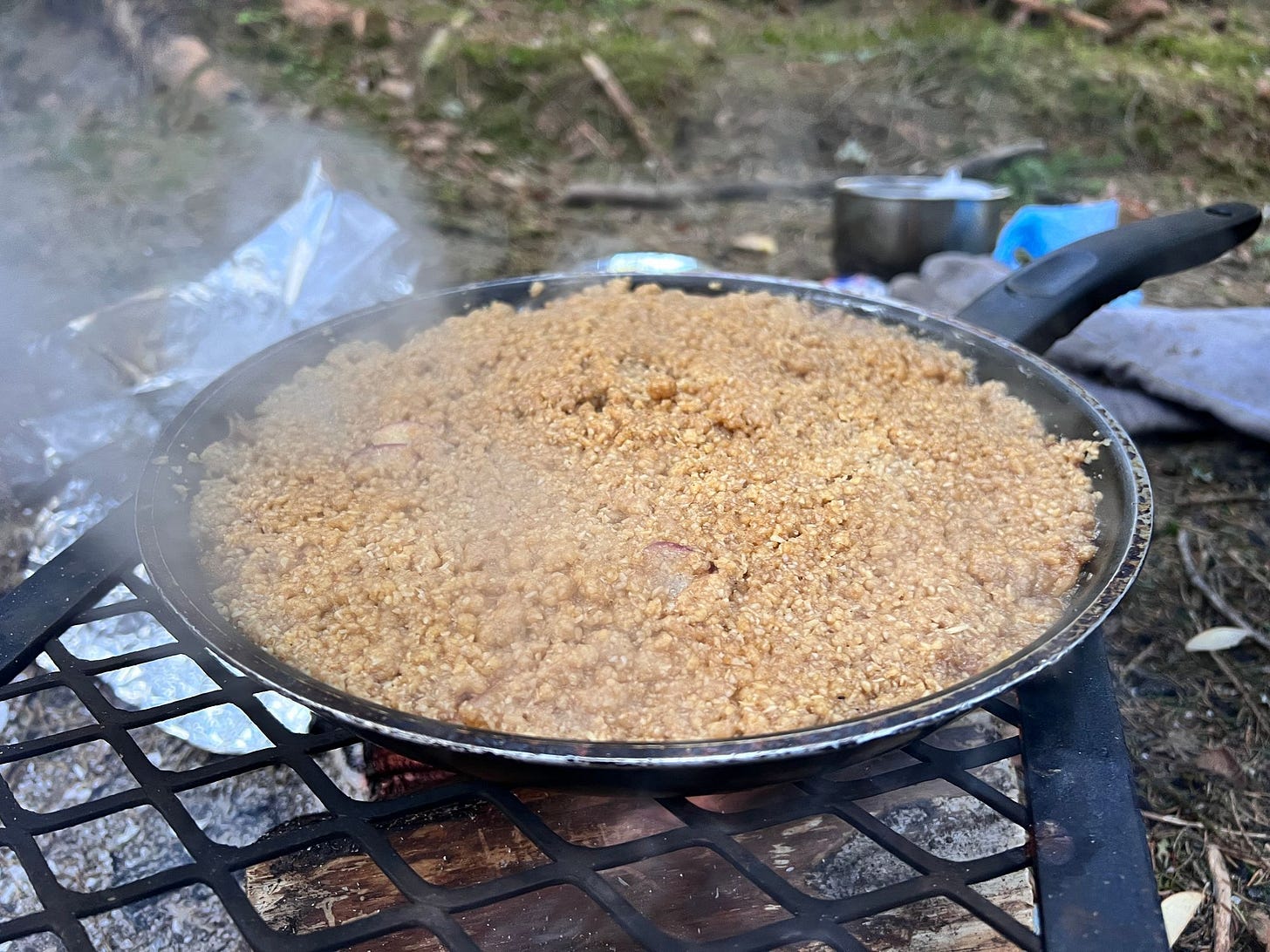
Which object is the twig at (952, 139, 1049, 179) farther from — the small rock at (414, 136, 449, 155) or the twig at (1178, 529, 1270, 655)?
the twig at (1178, 529, 1270, 655)

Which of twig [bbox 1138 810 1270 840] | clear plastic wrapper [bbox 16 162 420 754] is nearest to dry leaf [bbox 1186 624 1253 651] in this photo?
twig [bbox 1138 810 1270 840]

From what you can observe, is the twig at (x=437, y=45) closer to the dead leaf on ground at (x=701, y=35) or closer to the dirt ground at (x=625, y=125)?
the dirt ground at (x=625, y=125)

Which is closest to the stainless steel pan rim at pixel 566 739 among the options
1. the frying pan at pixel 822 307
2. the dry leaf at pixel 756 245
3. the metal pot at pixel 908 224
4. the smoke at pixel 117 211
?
the frying pan at pixel 822 307

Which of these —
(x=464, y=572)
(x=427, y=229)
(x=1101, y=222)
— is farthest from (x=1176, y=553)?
(x=427, y=229)

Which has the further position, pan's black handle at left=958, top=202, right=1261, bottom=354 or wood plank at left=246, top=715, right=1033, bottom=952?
pan's black handle at left=958, top=202, right=1261, bottom=354

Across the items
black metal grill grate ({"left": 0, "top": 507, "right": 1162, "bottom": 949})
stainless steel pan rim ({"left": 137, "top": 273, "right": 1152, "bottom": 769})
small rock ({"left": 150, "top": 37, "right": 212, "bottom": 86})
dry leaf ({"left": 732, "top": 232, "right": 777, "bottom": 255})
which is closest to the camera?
stainless steel pan rim ({"left": 137, "top": 273, "right": 1152, "bottom": 769})

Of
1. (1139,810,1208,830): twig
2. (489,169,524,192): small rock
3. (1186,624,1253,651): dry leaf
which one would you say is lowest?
(1139,810,1208,830): twig
